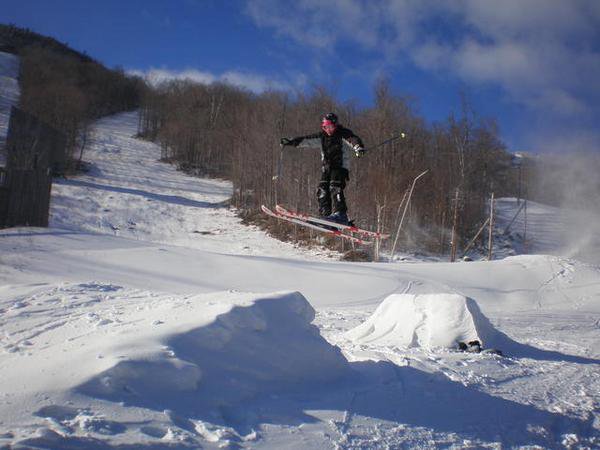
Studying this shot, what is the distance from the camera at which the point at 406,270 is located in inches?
680

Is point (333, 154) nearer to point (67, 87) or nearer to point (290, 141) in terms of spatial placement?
Result: point (290, 141)

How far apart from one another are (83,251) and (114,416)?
13667mm

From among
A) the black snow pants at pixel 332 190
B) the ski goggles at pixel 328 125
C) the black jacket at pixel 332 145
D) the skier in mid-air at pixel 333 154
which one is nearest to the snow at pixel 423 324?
the skier in mid-air at pixel 333 154

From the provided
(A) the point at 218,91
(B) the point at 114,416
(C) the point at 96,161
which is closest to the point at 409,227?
(B) the point at 114,416

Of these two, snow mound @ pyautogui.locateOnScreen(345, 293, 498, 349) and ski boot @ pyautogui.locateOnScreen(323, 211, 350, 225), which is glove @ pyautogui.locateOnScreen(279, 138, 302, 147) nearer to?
ski boot @ pyautogui.locateOnScreen(323, 211, 350, 225)

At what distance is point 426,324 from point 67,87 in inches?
1680

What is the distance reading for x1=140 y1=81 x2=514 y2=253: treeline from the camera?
20750 millimetres

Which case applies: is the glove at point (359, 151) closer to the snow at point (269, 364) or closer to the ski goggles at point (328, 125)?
the ski goggles at point (328, 125)

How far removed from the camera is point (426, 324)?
27.8 feet

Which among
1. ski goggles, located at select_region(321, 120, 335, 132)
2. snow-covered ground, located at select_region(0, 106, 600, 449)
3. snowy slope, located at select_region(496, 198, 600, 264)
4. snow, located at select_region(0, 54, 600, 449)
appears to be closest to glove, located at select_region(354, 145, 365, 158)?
ski goggles, located at select_region(321, 120, 335, 132)

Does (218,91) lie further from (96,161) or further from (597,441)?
(597,441)

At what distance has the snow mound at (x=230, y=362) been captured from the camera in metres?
3.53

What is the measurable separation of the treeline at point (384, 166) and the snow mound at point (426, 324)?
5521mm

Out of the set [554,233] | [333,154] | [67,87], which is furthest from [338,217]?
[67,87]
